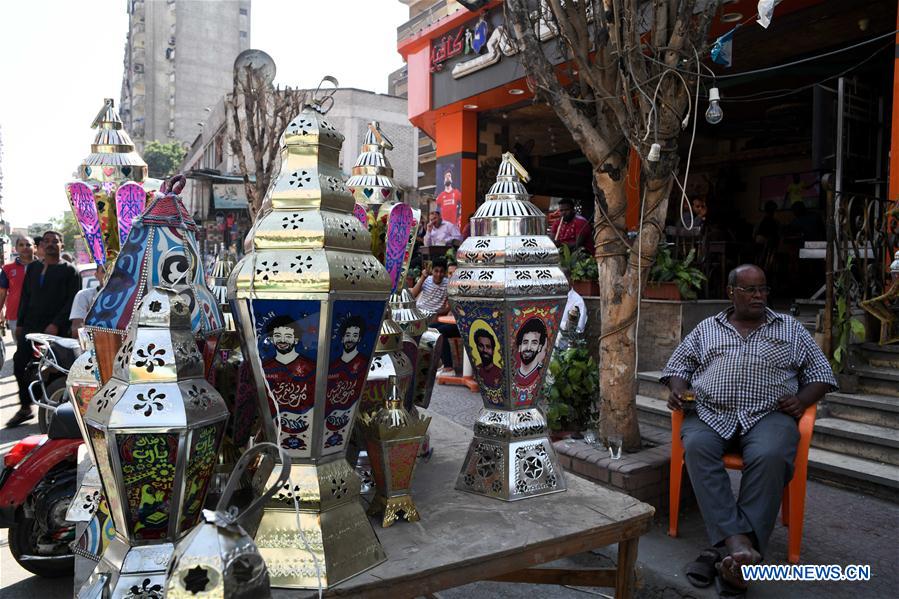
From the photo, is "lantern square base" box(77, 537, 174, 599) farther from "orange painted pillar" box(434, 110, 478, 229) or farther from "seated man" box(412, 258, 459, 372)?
"orange painted pillar" box(434, 110, 478, 229)

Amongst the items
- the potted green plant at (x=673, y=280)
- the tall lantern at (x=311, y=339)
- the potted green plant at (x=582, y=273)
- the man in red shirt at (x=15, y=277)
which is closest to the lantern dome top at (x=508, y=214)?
the tall lantern at (x=311, y=339)

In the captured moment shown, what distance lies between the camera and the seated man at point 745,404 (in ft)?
8.11

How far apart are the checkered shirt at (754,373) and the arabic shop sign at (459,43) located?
299 inches

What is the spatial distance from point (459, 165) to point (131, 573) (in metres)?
9.83

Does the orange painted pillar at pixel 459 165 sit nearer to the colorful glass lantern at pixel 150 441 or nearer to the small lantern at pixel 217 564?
the colorful glass lantern at pixel 150 441

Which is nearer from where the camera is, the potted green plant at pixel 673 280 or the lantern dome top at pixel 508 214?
the lantern dome top at pixel 508 214

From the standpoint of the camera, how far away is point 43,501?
265 cm

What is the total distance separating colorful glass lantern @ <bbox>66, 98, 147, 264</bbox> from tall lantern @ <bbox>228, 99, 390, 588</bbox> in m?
0.64

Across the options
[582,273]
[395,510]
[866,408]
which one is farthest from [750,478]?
[582,273]

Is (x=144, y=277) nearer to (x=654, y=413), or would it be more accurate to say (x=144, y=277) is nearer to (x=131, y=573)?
(x=131, y=573)

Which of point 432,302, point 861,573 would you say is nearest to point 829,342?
point 861,573

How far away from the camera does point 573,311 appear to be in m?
5.31

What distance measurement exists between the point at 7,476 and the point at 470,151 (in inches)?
348

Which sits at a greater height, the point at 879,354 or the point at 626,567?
the point at 879,354
